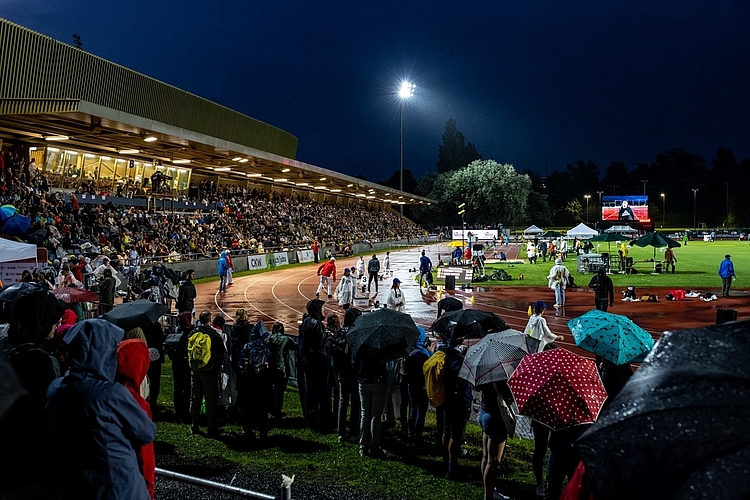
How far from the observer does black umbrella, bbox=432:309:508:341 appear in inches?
322

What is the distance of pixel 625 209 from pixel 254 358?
73.9 m

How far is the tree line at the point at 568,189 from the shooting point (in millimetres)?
83562

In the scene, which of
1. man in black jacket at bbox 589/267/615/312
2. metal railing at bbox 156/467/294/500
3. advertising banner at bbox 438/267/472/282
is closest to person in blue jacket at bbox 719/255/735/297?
man in black jacket at bbox 589/267/615/312

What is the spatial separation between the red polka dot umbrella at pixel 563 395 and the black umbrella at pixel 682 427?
385cm

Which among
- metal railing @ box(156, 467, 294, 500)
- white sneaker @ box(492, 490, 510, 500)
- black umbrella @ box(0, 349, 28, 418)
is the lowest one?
white sneaker @ box(492, 490, 510, 500)

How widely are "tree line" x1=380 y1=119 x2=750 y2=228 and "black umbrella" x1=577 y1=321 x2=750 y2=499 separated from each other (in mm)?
82313

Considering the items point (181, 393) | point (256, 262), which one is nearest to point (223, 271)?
point (256, 262)

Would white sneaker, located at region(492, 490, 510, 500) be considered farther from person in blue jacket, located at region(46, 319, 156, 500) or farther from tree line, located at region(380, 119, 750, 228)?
tree line, located at region(380, 119, 750, 228)

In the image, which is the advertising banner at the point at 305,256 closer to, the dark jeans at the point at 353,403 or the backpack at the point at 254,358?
the dark jeans at the point at 353,403

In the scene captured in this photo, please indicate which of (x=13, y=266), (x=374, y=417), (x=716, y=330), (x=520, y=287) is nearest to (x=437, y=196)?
(x=520, y=287)

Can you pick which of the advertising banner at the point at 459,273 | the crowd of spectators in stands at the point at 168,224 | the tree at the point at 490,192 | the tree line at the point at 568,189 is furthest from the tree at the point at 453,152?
the advertising banner at the point at 459,273

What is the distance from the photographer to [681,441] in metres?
1.37

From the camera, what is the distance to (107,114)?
24.1 meters

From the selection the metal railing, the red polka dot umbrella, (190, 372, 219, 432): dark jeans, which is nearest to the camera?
the metal railing
